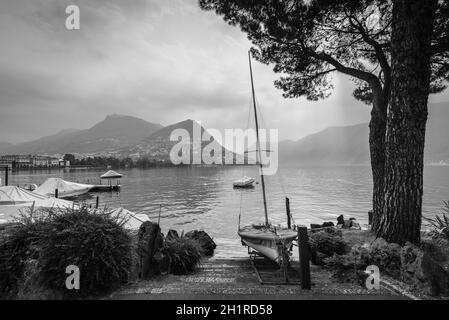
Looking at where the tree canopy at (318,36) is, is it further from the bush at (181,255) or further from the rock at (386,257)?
the bush at (181,255)

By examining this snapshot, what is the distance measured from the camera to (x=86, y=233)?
578cm

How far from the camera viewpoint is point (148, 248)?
7020 millimetres

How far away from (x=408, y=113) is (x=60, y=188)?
171 ft

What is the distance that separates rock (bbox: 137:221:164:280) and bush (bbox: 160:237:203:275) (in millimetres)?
396

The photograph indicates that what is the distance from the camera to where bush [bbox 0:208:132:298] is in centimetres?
544

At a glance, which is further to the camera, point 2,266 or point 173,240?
point 173,240

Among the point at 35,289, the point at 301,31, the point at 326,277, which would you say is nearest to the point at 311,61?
the point at 301,31

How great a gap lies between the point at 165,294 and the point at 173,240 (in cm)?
260

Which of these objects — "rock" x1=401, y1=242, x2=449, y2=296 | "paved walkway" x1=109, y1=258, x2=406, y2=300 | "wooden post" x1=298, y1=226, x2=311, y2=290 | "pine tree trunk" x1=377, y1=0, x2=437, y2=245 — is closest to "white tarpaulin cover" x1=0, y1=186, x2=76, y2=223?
"paved walkway" x1=109, y1=258, x2=406, y2=300

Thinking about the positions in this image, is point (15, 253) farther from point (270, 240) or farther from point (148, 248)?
point (270, 240)

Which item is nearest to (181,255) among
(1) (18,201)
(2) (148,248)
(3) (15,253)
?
(2) (148,248)

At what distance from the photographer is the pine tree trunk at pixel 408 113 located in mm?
7605

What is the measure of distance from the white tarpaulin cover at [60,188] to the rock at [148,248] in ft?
145
